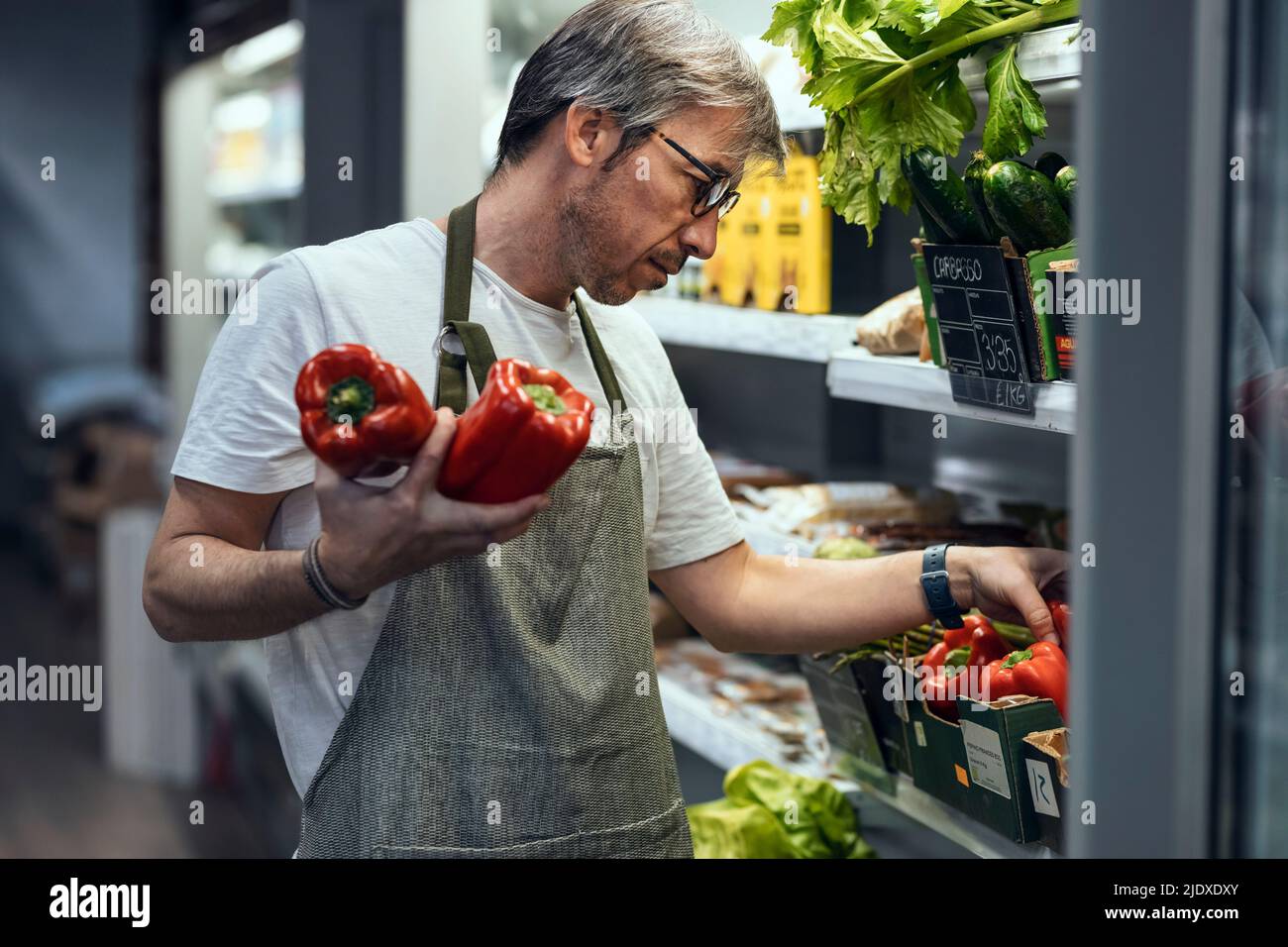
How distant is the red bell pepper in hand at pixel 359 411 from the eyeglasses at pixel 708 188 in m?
0.50

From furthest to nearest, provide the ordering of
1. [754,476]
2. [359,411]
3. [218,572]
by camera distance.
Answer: [754,476]
[218,572]
[359,411]

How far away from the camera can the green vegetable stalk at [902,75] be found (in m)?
1.62

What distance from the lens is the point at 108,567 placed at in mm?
5215

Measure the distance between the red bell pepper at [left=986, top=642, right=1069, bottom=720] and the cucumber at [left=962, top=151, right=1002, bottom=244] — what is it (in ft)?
1.65

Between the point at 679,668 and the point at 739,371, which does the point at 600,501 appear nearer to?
the point at 679,668

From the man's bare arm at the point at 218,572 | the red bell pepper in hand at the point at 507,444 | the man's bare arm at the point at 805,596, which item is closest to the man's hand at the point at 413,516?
the red bell pepper in hand at the point at 507,444

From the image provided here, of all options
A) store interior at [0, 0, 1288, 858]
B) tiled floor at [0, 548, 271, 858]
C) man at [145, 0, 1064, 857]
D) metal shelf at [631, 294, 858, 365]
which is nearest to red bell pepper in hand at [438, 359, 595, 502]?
man at [145, 0, 1064, 857]

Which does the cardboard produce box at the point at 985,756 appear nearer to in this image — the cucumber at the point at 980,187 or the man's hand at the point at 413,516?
the cucumber at the point at 980,187

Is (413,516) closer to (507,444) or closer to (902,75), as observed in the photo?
(507,444)

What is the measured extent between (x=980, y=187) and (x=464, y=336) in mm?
636

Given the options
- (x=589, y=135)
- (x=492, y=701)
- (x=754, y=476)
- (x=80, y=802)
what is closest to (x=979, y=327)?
(x=589, y=135)

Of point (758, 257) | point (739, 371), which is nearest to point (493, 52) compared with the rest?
point (739, 371)

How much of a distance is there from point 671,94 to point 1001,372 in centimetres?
51

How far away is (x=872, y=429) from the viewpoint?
294 centimetres
